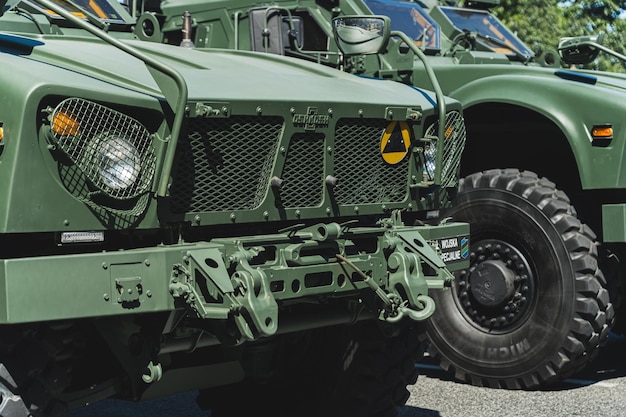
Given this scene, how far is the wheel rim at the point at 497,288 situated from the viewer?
6930 millimetres

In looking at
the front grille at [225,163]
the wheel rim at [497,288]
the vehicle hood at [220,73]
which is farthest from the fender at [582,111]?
the front grille at [225,163]

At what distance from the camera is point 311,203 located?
15.3 feet

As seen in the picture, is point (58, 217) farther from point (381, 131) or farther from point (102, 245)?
point (381, 131)

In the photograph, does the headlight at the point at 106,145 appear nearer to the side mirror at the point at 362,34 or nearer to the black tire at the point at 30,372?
the black tire at the point at 30,372

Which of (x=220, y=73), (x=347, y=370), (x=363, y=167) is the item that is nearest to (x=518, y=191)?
(x=347, y=370)

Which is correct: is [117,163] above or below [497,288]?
above

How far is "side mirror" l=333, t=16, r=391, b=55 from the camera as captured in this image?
512 centimetres

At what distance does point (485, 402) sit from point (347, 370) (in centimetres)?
146

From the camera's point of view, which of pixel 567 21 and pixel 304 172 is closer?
pixel 304 172

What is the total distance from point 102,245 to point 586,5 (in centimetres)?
1547

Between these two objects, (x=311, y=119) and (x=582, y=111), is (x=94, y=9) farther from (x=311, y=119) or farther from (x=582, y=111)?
Answer: (x=582, y=111)

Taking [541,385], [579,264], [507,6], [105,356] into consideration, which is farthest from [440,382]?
[507,6]

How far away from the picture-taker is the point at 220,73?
4617mm

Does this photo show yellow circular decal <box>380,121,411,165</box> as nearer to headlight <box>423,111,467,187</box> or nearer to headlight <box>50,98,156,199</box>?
headlight <box>423,111,467,187</box>
